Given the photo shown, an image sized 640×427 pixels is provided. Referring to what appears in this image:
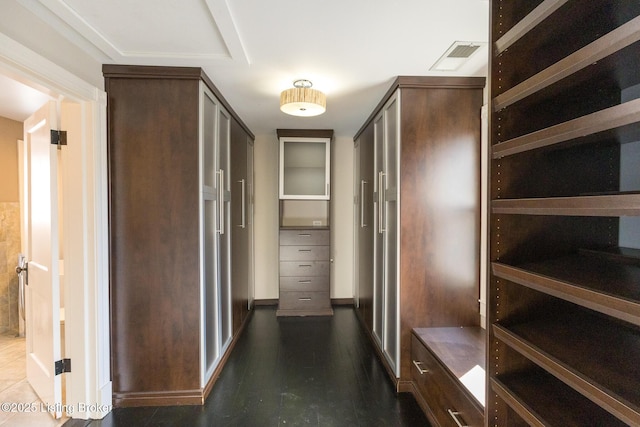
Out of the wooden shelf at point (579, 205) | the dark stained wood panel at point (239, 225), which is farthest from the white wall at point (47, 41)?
the wooden shelf at point (579, 205)

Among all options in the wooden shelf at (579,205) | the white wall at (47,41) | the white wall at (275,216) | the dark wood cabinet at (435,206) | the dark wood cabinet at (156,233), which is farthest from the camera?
the white wall at (275,216)

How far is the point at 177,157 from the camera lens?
6.70 ft

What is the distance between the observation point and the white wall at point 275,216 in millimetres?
4238

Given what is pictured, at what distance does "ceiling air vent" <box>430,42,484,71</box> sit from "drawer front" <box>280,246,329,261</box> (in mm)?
2444

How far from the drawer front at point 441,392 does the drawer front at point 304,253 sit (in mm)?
1847

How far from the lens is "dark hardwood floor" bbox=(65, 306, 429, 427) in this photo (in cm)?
193

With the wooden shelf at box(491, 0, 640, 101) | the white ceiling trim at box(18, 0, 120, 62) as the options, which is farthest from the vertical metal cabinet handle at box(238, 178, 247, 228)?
the wooden shelf at box(491, 0, 640, 101)

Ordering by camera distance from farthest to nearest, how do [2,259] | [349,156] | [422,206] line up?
1. [349,156]
2. [2,259]
3. [422,206]

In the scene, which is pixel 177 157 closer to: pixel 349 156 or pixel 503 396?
pixel 503 396

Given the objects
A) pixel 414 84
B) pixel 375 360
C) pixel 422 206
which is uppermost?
pixel 414 84

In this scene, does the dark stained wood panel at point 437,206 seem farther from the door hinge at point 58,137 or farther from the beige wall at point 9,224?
the beige wall at point 9,224

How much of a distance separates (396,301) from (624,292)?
1583 mm

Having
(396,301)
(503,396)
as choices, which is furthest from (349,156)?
(503,396)

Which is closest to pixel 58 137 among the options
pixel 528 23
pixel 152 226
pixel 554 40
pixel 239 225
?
pixel 152 226
